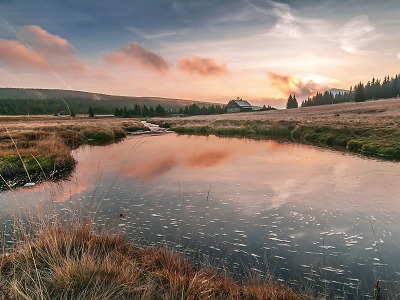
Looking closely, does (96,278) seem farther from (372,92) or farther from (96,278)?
(372,92)

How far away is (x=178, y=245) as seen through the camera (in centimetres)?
764

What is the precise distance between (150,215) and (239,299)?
5844 millimetres

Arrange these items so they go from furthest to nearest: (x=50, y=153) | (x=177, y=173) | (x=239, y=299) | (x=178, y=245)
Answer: (x=50, y=153)
(x=177, y=173)
(x=178, y=245)
(x=239, y=299)

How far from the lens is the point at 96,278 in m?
4.18

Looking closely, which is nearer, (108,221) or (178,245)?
(178,245)

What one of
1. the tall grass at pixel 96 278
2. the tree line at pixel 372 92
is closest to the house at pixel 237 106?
the tree line at pixel 372 92

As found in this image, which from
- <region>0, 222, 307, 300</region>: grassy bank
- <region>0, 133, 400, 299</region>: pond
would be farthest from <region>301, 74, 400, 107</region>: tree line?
<region>0, 222, 307, 300</region>: grassy bank

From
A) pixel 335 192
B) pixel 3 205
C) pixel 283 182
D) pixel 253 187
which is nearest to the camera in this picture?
pixel 3 205

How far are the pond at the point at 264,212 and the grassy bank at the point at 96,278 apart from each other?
1.04m

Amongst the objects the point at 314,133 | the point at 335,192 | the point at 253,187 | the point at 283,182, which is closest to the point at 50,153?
the point at 253,187

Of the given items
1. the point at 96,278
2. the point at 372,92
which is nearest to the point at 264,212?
the point at 96,278

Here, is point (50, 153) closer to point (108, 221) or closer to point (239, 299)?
point (108, 221)

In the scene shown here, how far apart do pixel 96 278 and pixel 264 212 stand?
24.7 ft

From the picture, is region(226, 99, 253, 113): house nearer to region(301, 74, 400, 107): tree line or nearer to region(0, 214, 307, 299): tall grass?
region(301, 74, 400, 107): tree line
